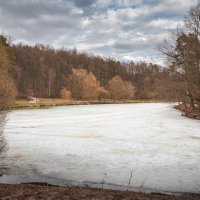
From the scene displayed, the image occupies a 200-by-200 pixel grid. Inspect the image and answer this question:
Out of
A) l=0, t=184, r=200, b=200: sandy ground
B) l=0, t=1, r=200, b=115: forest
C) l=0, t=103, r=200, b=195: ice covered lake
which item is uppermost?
l=0, t=1, r=200, b=115: forest

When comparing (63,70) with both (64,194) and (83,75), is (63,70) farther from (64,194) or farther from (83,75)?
(64,194)

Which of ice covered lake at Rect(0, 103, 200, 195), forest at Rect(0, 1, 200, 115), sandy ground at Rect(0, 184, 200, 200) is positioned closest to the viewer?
sandy ground at Rect(0, 184, 200, 200)

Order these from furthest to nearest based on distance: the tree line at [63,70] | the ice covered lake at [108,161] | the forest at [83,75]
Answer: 1. the tree line at [63,70]
2. the forest at [83,75]
3. the ice covered lake at [108,161]

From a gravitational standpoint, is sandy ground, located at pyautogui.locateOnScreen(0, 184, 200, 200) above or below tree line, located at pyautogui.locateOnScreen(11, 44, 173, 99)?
below

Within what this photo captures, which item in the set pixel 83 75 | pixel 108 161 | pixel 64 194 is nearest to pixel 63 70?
pixel 83 75

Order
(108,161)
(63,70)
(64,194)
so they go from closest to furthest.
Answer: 1. (64,194)
2. (108,161)
3. (63,70)

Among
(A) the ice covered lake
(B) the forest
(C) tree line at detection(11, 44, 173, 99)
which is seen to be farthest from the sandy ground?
(C) tree line at detection(11, 44, 173, 99)

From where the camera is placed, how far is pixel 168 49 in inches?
1330

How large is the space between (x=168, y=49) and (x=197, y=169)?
25.3 meters

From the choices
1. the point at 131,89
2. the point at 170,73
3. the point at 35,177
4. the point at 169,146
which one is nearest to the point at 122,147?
the point at 169,146

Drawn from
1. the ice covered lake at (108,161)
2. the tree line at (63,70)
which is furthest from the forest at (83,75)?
the ice covered lake at (108,161)

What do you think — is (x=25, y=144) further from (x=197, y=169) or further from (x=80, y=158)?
(x=197, y=169)

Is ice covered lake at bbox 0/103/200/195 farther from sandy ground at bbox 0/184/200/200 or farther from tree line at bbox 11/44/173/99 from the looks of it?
tree line at bbox 11/44/173/99

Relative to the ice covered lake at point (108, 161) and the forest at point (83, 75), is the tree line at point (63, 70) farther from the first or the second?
the ice covered lake at point (108, 161)
